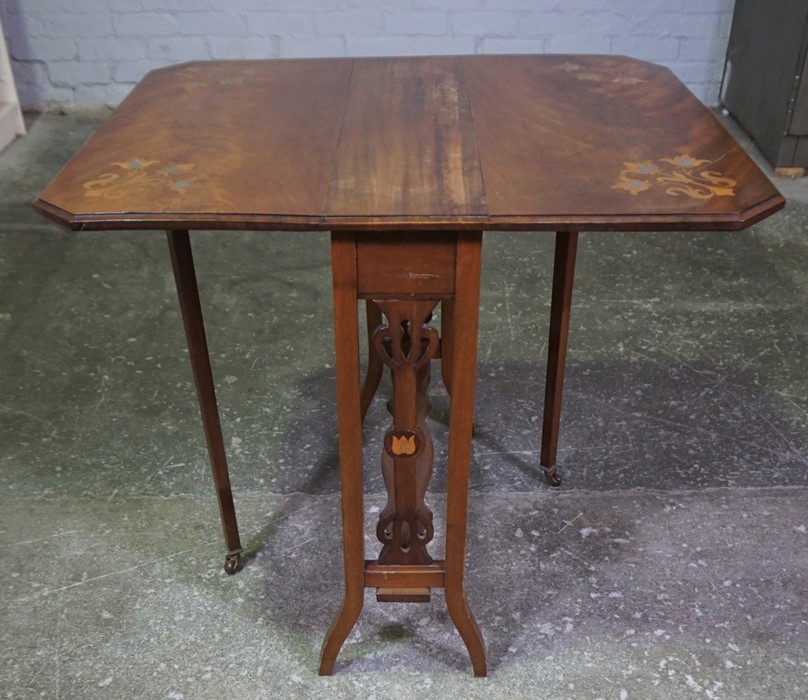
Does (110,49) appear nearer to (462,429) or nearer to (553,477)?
(553,477)

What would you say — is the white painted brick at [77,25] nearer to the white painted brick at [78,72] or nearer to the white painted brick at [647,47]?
the white painted brick at [78,72]

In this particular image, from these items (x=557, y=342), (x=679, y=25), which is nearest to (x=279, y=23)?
(x=679, y=25)

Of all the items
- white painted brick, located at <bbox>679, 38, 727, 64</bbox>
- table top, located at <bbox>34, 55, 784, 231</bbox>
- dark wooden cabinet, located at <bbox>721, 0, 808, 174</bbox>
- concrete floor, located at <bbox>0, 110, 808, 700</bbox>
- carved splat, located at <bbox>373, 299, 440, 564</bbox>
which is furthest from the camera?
white painted brick, located at <bbox>679, 38, 727, 64</bbox>

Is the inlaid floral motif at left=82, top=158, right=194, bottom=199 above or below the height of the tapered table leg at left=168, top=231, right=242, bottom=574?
above

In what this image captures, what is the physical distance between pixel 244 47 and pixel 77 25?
79cm

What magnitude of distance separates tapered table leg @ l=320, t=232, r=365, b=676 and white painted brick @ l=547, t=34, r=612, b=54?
312cm

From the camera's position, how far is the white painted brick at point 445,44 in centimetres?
405

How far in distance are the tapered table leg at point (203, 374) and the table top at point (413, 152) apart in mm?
200

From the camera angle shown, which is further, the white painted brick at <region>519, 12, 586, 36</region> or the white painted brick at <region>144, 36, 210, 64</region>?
the white painted brick at <region>144, 36, 210, 64</region>

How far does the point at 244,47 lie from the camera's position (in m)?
4.11

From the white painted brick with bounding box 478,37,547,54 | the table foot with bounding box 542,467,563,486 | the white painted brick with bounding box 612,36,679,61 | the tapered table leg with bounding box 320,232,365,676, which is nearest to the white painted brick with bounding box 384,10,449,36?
the white painted brick with bounding box 478,37,547,54

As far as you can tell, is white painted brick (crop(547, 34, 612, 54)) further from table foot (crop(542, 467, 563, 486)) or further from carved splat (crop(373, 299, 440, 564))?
carved splat (crop(373, 299, 440, 564))

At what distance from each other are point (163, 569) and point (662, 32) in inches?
134

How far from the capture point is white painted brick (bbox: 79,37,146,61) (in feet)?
13.5
